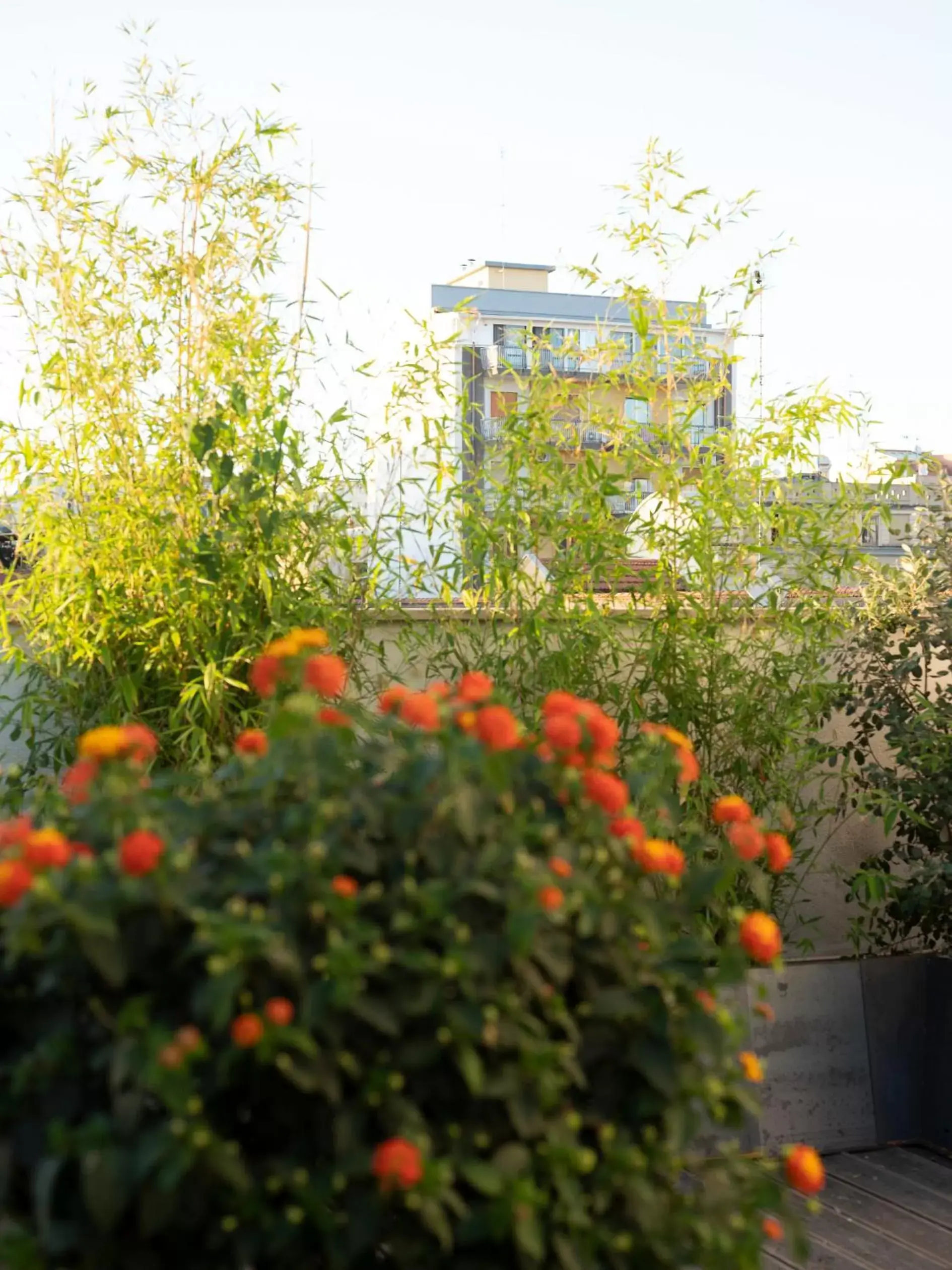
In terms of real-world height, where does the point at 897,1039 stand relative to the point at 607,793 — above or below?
below

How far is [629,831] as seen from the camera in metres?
1.52

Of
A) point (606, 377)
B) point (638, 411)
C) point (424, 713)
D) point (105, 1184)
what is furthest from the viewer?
point (638, 411)

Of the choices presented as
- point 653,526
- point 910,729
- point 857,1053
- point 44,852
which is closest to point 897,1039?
point 857,1053

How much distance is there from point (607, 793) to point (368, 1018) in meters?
0.37

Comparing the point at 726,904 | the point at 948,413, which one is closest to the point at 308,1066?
the point at 726,904

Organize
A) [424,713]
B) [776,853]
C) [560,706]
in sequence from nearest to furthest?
[424,713], [560,706], [776,853]

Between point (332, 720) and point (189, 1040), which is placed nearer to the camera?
point (189, 1040)

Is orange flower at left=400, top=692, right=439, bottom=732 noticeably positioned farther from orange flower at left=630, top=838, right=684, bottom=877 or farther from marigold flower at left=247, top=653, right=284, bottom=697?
orange flower at left=630, top=838, right=684, bottom=877

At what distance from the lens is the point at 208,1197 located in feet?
4.29

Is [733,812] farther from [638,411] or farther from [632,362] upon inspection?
[638,411]

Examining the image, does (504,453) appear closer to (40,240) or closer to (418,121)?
(40,240)

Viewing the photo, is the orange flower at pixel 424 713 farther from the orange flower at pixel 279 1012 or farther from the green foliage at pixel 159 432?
the green foliage at pixel 159 432

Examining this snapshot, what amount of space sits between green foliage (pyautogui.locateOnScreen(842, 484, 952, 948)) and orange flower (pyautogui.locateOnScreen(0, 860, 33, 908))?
2400 mm

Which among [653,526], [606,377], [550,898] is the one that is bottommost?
[550,898]
